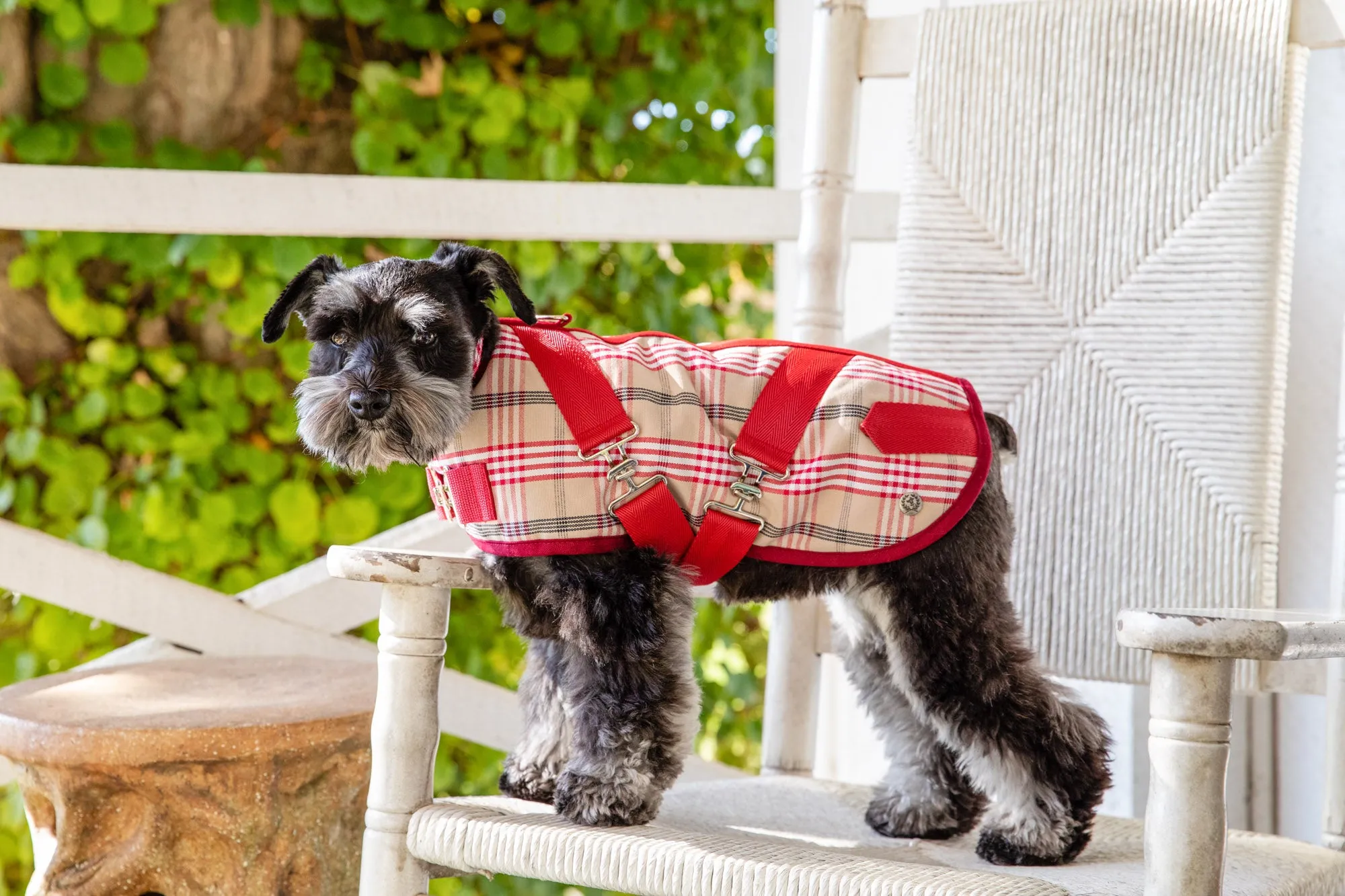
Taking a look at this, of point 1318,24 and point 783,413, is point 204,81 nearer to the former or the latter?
point 783,413

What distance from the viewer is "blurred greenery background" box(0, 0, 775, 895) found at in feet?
6.63

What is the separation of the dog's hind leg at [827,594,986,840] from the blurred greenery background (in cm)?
115

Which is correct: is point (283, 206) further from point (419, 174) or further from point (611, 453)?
point (611, 453)

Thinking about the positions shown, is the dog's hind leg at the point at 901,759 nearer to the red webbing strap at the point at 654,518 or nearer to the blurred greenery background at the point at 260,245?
the red webbing strap at the point at 654,518

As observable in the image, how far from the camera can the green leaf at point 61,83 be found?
1970 millimetres

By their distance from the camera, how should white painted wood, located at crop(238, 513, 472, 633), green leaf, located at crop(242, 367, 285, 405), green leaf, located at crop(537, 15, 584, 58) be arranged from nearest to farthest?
1. white painted wood, located at crop(238, 513, 472, 633)
2. green leaf, located at crop(242, 367, 285, 405)
3. green leaf, located at crop(537, 15, 584, 58)

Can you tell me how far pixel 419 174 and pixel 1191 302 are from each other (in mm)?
1394

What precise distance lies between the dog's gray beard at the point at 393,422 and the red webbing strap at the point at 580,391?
8 cm

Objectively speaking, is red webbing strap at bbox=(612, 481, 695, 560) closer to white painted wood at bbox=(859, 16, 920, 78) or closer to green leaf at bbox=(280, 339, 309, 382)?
white painted wood at bbox=(859, 16, 920, 78)

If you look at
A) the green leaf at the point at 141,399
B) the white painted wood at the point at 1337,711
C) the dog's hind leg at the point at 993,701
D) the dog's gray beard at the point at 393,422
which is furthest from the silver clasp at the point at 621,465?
the green leaf at the point at 141,399

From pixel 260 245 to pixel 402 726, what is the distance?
4.06 feet

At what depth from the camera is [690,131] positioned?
243 cm

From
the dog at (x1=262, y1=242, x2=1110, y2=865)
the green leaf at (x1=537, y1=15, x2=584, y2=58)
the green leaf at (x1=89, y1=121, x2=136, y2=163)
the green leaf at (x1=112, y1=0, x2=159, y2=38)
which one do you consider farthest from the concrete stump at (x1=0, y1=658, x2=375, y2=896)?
the green leaf at (x1=537, y1=15, x2=584, y2=58)

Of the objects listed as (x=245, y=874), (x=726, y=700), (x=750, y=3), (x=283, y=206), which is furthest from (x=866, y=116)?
(x=245, y=874)
